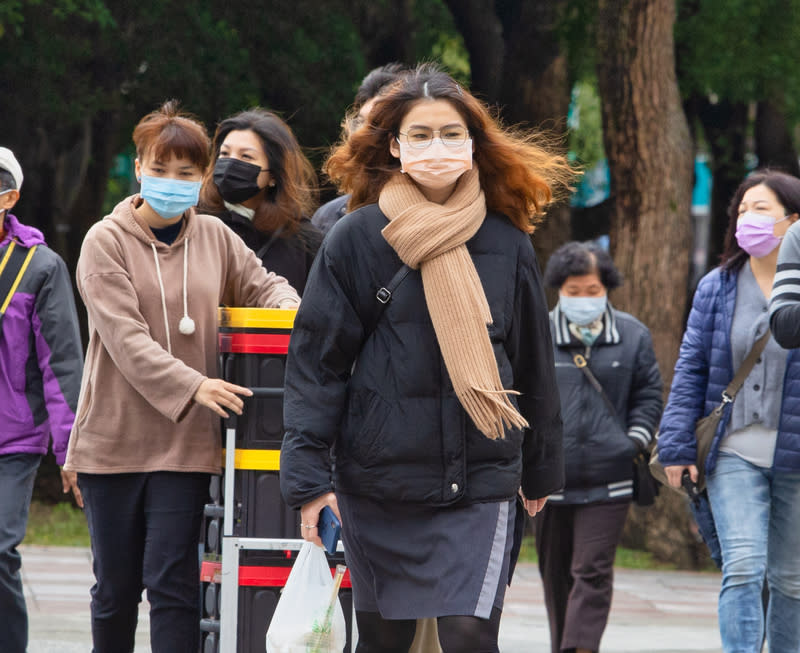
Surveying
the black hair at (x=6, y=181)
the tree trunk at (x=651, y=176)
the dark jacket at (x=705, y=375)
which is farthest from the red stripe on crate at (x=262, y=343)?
the tree trunk at (x=651, y=176)

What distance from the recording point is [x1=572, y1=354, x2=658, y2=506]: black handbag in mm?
6785

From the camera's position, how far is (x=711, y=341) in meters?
5.63

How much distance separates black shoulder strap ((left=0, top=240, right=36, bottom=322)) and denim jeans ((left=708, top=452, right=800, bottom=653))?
262 cm

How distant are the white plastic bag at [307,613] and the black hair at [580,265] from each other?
3.21 metres

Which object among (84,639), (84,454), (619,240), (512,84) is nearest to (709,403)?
(84,454)

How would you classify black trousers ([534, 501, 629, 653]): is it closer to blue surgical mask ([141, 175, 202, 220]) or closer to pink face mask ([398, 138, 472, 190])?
blue surgical mask ([141, 175, 202, 220])

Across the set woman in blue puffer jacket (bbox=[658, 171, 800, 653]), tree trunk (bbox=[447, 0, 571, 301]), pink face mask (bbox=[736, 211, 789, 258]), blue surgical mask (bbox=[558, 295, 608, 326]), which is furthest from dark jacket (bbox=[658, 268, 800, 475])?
tree trunk (bbox=[447, 0, 571, 301])

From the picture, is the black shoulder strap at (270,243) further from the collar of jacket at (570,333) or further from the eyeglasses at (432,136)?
the collar of jacket at (570,333)

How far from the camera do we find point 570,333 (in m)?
6.87

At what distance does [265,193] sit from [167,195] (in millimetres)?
871

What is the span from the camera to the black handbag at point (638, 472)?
6.79m

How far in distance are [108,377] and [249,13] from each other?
362 inches

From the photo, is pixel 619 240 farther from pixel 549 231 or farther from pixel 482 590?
pixel 482 590

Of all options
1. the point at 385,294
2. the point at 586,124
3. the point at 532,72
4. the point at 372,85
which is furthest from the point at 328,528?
the point at 586,124
